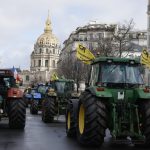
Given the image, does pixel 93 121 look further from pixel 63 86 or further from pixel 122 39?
pixel 122 39

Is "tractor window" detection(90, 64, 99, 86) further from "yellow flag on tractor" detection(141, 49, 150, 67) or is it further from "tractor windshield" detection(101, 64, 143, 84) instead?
"yellow flag on tractor" detection(141, 49, 150, 67)

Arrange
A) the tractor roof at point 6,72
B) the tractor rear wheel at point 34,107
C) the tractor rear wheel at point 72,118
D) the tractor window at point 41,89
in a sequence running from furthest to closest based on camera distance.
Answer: the tractor window at point 41,89, the tractor rear wheel at point 34,107, the tractor roof at point 6,72, the tractor rear wheel at point 72,118

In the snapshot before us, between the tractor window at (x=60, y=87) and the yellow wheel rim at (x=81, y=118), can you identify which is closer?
the yellow wheel rim at (x=81, y=118)

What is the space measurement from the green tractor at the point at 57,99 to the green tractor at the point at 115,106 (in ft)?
25.3

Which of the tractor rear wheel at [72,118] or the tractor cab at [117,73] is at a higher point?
the tractor cab at [117,73]

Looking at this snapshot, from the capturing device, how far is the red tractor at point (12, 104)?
19.3 m

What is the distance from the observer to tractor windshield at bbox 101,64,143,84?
48.5 ft

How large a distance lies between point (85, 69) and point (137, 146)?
59.7 m

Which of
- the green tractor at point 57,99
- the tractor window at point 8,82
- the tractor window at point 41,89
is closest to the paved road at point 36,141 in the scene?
the tractor window at point 8,82

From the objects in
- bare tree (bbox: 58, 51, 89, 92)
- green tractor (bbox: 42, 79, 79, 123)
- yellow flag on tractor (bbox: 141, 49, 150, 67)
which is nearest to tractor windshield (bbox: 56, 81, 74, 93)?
green tractor (bbox: 42, 79, 79, 123)

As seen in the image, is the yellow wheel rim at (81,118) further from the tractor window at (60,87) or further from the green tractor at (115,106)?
the tractor window at (60,87)

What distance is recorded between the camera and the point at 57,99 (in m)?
25.5

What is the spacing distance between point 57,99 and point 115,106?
11.6 metres

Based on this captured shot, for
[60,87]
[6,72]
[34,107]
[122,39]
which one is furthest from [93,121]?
[122,39]
